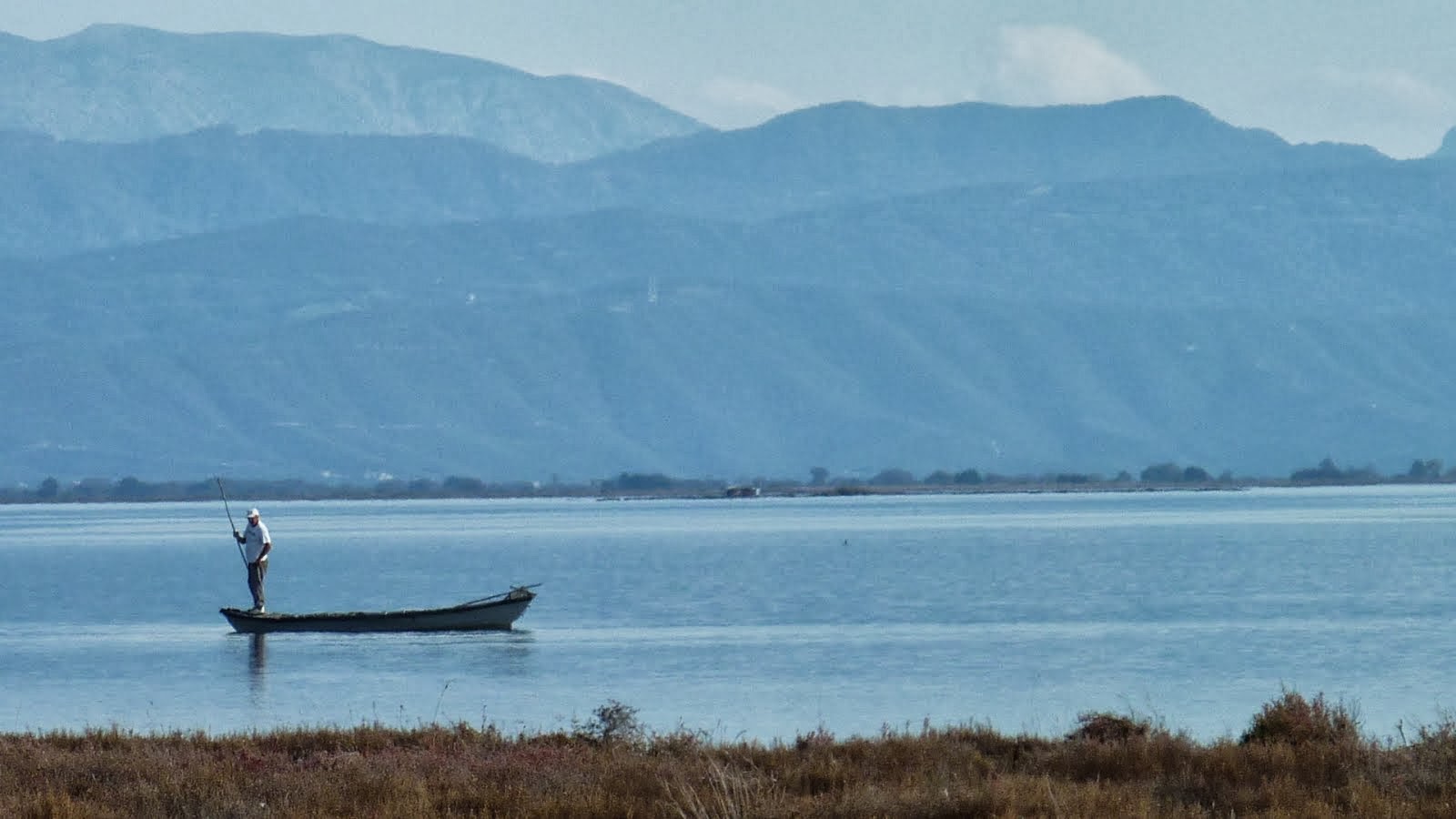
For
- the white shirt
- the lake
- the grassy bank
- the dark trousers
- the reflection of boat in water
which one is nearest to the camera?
the grassy bank

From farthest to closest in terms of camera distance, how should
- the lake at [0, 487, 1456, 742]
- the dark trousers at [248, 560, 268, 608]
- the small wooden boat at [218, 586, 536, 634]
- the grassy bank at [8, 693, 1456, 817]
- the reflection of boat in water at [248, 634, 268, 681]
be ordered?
1. the dark trousers at [248, 560, 268, 608]
2. the small wooden boat at [218, 586, 536, 634]
3. the reflection of boat in water at [248, 634, 268, 681]
4. the lake at [0, 487, 1456, 742]
5. the grassy bank at [8, 693, 1456, 817]

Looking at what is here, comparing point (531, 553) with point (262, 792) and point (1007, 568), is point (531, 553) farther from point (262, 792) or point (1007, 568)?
point (262, 792)

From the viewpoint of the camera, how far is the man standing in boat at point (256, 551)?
44125mm

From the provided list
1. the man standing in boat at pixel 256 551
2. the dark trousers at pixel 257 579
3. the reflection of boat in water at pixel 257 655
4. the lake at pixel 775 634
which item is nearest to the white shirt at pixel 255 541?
the man standing in boat at pixel 256 551

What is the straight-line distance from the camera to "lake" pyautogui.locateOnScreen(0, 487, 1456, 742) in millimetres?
29859

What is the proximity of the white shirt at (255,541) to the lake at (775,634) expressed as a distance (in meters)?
1.81

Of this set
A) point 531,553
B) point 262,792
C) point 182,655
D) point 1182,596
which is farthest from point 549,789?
point 531,553

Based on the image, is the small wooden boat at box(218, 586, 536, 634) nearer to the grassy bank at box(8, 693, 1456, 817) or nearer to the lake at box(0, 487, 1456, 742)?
the lake at box(0, 487, 1456, 742)

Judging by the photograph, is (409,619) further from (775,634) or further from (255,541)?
(775,634)

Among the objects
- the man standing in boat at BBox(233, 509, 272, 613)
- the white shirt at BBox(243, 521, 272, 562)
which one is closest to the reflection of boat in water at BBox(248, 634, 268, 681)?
the man standing in boat at BBox(233, 509, 272, 613)

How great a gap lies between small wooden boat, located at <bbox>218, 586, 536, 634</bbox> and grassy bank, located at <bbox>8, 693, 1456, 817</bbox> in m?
23.2

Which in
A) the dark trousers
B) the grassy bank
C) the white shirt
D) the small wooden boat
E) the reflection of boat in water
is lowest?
the reflection of boat in water

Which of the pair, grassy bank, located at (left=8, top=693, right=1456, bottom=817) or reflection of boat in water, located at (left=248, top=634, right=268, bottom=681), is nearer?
grassy bank, located at (left=8, top=693, right=1456, bottom=817)

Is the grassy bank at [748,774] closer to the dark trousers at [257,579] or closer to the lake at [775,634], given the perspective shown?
the lake at [775,634]
